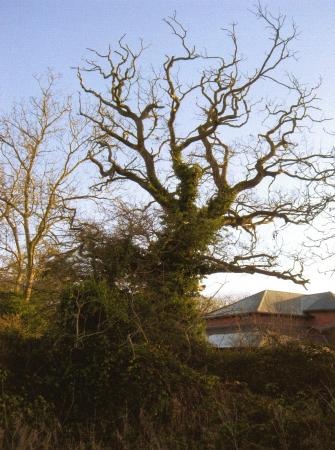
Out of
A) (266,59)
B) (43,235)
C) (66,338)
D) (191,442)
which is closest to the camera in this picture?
(191,442)

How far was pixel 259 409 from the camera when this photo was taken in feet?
31.4

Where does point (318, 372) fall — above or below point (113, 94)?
below

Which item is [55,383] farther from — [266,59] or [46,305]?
[266,59]

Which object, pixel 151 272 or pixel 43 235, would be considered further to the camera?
pixel 43 235

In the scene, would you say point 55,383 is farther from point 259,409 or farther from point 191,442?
point 259,409

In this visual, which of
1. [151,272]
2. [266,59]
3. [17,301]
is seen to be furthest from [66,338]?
[266,59]

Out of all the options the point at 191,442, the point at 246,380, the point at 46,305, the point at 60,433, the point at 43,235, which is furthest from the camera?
the point at 43,235

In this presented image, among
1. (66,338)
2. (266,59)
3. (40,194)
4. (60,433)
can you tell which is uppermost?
(266,59)

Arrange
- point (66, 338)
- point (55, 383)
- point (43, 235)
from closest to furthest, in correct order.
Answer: point (55, 383)
point (66, 338)
point (43, 235)

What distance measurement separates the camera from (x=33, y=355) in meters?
11.4

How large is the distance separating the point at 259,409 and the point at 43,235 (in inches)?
774

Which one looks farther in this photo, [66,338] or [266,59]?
[266,59]

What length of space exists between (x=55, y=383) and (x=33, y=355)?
1.19m

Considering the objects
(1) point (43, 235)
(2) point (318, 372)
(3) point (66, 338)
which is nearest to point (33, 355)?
(3) point (66, 338)
